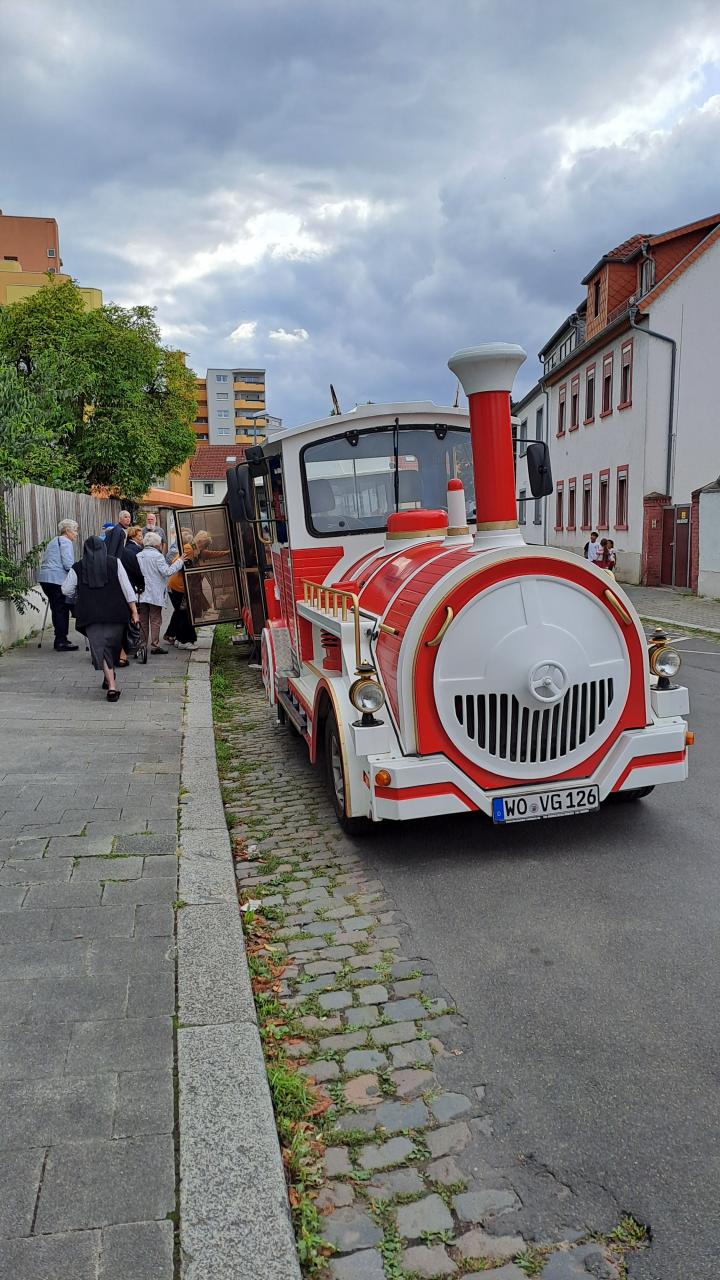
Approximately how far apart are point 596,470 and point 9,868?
89.7 feet

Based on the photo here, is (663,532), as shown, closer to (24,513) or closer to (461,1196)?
(24,513)

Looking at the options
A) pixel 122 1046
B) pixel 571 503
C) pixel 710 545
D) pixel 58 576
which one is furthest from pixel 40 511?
pixel 571 503

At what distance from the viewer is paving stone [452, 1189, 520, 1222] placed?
7.76 ft

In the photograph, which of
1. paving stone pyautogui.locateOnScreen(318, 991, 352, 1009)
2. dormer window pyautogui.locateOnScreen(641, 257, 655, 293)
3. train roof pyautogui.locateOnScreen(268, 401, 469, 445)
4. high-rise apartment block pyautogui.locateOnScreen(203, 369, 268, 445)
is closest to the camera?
paving stone pyautogui.locateOnScreen(318, 991, 352, 1009)

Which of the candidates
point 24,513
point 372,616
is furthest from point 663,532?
point 372,616

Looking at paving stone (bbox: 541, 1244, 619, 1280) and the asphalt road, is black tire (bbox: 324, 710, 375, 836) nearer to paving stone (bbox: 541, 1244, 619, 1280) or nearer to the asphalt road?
the asphalt road

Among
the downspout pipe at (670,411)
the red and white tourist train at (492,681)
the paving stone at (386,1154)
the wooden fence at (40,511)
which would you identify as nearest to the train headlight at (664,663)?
the red and white tourist train at (492,681)

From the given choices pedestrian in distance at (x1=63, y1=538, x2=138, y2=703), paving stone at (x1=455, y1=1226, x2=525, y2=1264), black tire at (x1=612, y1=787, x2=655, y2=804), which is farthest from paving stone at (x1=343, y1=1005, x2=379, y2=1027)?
pedestrian in distance at (x1=63, y1=538, x2=138, y2=703)

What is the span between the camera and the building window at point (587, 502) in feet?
99.6

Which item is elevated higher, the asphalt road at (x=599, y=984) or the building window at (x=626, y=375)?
the building window at (x=626, y=375)

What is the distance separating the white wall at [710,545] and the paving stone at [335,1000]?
734 inches

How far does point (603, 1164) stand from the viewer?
2531 millimetres

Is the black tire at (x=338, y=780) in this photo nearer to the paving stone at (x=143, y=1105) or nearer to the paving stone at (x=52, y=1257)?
the paving stone at (x=143, y=1105)

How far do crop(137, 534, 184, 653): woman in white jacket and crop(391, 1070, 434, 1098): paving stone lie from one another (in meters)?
8.93
